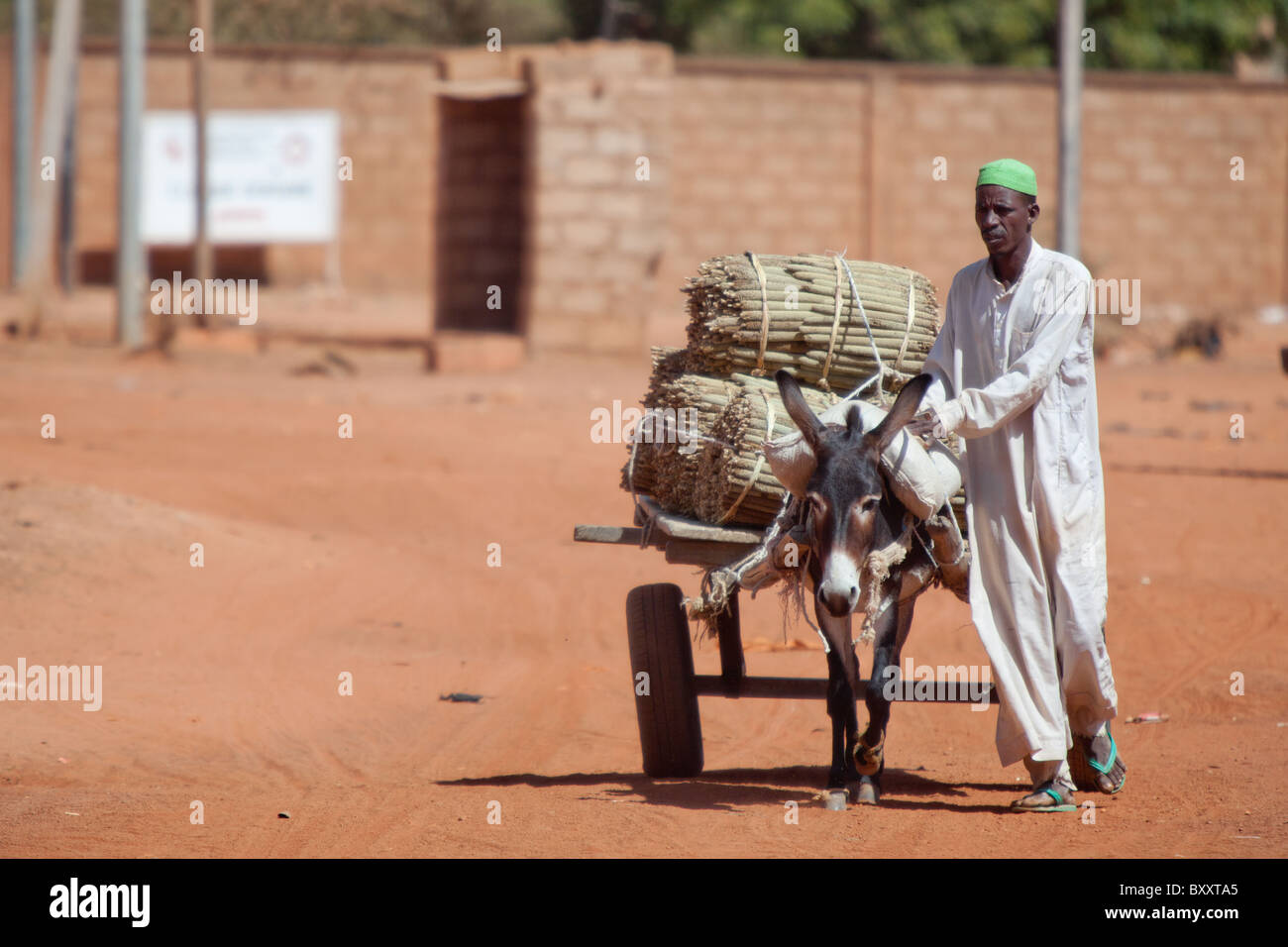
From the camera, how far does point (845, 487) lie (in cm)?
483

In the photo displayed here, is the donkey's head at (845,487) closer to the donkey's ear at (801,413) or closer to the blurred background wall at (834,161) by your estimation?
the donkey's ear at (801,413)

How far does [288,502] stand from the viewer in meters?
11.7

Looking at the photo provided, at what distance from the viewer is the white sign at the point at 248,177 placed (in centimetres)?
2630

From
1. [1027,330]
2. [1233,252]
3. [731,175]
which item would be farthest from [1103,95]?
[1027,330]

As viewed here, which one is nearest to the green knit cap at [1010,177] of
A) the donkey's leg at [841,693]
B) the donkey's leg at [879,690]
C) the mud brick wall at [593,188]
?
the donkey's leg at [879,690]

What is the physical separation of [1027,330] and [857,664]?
1186 millimetres

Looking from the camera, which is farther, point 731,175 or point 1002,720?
point 731,175

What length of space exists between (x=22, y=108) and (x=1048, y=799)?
23802 millimetres

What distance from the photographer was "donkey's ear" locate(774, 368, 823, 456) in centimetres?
490

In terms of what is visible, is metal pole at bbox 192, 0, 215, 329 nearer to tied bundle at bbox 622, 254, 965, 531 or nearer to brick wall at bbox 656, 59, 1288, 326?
brick wall at bbox 656, 59, 1288, 326

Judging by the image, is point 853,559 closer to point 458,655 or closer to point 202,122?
point 458,655

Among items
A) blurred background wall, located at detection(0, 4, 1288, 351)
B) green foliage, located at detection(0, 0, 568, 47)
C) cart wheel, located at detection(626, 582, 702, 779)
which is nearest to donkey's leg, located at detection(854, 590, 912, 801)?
cart wheel, located at detection(626, 582, 702, 779)

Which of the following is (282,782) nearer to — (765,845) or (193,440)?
(765,845)

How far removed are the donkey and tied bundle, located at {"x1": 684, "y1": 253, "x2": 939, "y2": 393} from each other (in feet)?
2.31
